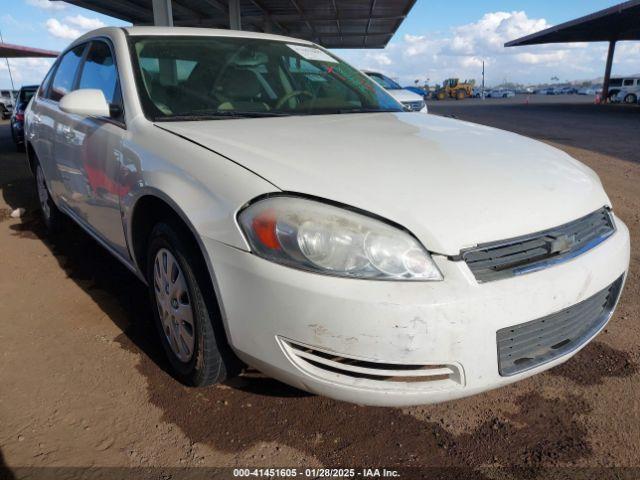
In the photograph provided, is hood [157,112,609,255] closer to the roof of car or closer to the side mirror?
the side mirror

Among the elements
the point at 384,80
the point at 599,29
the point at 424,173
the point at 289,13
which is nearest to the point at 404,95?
the point at 384,80

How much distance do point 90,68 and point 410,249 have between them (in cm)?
259

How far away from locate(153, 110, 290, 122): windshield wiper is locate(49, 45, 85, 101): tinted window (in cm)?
158

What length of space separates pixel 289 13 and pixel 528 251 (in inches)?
672

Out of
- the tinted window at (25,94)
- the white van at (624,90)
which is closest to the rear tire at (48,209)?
the tinted window at (25,94)

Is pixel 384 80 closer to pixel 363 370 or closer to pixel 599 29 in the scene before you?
pixel 363 370

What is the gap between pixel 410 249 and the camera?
1524 mm

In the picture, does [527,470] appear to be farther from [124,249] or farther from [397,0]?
[397,0]

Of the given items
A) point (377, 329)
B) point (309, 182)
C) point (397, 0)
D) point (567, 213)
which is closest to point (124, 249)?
point (309, 182)

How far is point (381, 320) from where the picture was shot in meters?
1.45

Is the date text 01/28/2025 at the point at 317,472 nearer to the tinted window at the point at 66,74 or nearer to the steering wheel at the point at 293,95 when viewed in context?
the steering wheel at the point at 293,95

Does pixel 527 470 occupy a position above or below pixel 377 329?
below

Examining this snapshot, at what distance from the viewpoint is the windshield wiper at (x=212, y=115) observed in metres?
2.28

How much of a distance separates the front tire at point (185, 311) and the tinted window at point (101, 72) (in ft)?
3.08
